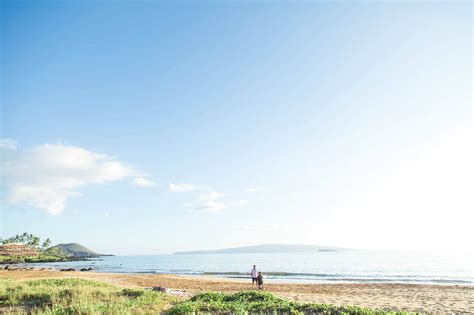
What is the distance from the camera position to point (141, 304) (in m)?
12.5

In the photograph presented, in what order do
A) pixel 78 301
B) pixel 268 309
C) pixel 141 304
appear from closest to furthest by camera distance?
pixel 268 309, pixel 141 304, pixel 78 301

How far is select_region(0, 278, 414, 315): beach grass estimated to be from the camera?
1100 cm

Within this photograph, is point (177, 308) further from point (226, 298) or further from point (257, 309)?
point (226, 298)

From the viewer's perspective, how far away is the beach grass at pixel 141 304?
36.1 feet

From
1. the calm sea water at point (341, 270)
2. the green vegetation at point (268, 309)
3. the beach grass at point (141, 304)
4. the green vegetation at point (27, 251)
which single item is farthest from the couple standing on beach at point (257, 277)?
the green vegetation at point (27, 251)

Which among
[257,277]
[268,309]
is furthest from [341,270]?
[268,309]

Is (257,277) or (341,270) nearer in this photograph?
(257,277)

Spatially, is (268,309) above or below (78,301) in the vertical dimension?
above

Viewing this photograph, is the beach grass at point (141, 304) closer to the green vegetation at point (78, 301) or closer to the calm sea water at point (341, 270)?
the green vegetation at point (78, 301)

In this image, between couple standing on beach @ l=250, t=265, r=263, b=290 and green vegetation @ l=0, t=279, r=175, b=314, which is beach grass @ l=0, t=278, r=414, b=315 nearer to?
green vegetation @ l=0, t=279, r=175, b=314

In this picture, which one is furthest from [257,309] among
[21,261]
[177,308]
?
[21,261]

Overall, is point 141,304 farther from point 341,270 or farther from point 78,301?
point 341,270

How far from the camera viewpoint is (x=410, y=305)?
17969 mm

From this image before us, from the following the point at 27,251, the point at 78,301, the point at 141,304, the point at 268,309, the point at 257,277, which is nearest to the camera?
the point at 268,309
